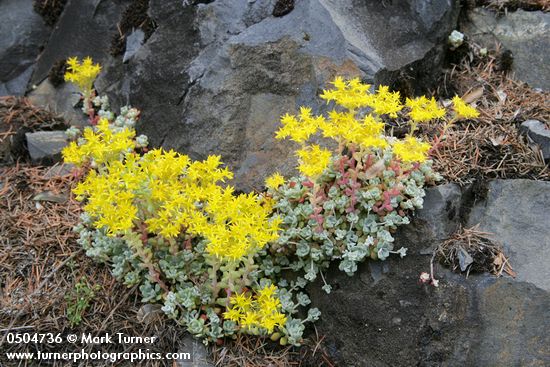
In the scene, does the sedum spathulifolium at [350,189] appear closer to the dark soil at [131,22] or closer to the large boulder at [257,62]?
the large boulder at [257,62]

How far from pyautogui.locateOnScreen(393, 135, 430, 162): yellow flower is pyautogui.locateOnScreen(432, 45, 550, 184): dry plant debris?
410mm

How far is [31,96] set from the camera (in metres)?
5.80

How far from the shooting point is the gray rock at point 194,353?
12.3 feet

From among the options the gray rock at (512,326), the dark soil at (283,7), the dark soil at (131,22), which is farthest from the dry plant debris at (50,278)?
the dark soil at (283,7)

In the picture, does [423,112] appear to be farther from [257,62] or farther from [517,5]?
[517,5]

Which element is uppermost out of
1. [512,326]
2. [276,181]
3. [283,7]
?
[283,7]

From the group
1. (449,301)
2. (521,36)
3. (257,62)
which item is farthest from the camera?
(521,36)

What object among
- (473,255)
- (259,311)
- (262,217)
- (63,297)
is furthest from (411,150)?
(63,297)

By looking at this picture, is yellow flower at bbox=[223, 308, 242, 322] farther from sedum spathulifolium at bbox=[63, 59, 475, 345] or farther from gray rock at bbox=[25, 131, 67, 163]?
gray rock at bbox=[25, 131, 67, 163]

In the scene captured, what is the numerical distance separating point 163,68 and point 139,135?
59 centimetres

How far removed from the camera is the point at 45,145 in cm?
505

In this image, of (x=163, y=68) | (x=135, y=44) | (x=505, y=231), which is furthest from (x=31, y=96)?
(x=505, y=231)

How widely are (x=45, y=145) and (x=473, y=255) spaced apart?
3.50 metres

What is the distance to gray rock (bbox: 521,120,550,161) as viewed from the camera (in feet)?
13.7
